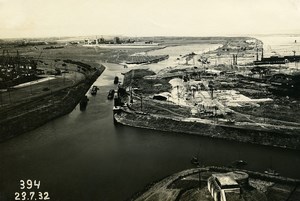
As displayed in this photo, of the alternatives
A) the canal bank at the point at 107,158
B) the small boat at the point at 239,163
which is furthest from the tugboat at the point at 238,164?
the canal bank at the point at 107,158

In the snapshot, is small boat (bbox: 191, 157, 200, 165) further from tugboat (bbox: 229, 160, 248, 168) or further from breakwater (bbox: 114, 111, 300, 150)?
breakwater (bbox: 114, 111, 300, 150)

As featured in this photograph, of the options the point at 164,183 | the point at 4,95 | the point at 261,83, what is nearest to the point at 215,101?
the point at 261,83

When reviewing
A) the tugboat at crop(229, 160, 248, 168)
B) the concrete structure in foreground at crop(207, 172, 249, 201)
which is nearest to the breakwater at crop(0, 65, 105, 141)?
the tugboat at crop(229, 160, 248, 168)

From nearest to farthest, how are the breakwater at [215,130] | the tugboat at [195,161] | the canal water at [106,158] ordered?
the canal water at [106,158]
the tugboat at [195,161]
the breakwater at [215,130]

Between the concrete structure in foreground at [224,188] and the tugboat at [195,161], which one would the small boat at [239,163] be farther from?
the concrete structure in foreground at [224,188]

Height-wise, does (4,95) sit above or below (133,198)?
above

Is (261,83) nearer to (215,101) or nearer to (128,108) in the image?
(215,101)

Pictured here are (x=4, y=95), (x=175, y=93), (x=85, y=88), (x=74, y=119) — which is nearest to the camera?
(x=74, y=119)
